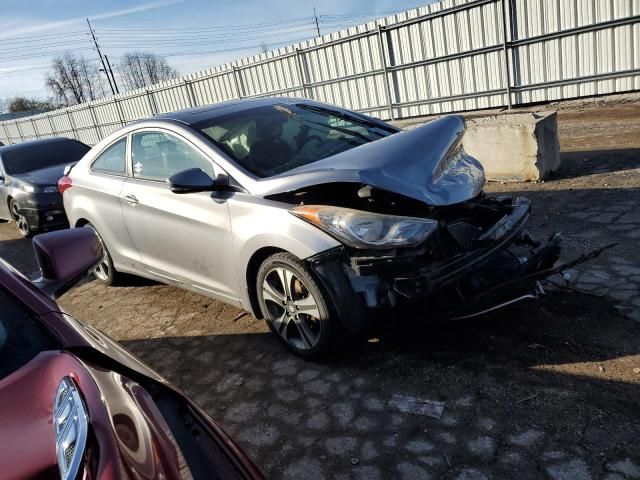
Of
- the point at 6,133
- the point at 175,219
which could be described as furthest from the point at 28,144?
the point at 6,133

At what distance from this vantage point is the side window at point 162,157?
12.3 ft

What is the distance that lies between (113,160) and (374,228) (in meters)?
2.95

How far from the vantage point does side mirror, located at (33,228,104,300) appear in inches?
83.4

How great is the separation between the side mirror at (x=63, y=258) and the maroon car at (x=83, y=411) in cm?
8

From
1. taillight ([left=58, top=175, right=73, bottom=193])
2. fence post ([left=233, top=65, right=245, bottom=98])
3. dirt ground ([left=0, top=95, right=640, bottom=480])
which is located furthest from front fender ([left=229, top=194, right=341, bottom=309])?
fence post ([left=233, top=65, right=245, bottom=98])

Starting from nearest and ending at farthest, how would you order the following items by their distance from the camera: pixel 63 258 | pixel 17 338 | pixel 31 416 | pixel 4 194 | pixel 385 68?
pixel 31 416, pixel 17 338, pixel 63 258, pixel 4 194, pixel 385 68

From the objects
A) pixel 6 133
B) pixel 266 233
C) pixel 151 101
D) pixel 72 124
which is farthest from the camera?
pixel 6 133

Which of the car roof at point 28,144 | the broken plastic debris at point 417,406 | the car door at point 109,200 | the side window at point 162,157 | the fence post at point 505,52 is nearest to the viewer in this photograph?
the broken plastic debris at point 417,406

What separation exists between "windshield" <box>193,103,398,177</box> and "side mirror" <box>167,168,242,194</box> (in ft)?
0.59

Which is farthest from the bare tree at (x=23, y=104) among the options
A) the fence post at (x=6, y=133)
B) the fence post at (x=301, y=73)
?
the fence post at (x=301, y=73)

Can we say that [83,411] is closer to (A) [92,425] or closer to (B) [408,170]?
(A) [92,425]

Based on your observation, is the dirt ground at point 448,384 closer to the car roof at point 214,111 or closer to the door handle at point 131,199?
the door handle at point 131,199

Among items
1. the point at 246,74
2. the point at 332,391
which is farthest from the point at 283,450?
the point at 246,74

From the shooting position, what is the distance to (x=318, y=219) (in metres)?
3.01
